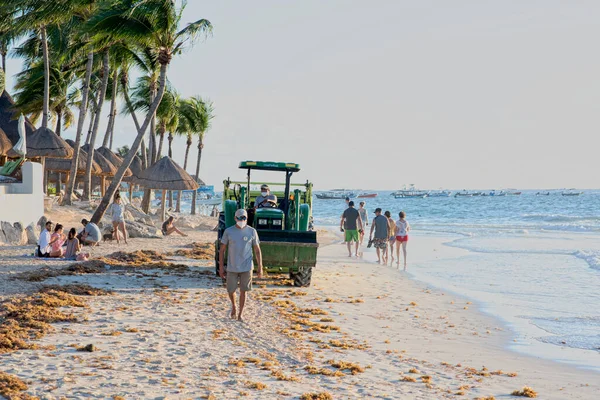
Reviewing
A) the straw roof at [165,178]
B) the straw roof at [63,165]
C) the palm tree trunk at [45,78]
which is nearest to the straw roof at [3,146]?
the palm tree trunk at [45,78]

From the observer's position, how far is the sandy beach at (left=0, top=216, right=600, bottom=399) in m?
6.67

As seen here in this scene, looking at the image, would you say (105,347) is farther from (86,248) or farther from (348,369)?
(86,248)

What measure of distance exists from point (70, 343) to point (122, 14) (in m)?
16.9

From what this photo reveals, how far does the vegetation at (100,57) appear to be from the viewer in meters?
23.3

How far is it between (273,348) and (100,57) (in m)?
27.7

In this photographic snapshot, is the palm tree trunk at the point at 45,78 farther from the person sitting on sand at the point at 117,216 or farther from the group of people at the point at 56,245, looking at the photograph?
the group of people at the point at 56,245

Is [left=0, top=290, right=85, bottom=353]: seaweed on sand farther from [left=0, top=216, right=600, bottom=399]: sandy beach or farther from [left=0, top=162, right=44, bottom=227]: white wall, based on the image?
[left=0, top=162, right=44, bottom=227]: white wall

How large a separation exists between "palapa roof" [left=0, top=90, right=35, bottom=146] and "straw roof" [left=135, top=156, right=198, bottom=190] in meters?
10.9

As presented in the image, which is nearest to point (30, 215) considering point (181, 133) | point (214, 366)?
point (214, 366)

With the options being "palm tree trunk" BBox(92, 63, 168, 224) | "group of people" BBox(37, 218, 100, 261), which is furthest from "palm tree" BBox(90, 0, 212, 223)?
"group of people" BBox(37, 218, 100, 261)

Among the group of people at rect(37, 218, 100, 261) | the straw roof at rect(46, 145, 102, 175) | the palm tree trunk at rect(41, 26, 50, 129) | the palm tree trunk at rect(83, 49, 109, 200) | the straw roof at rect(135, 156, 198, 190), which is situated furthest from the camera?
the straw roof at rect(46, 145, 102, 175)

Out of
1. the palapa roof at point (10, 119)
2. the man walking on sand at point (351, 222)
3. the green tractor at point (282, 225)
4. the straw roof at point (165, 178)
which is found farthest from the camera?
the palapa roof at point (10, 119)

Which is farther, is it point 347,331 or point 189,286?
point 189,286

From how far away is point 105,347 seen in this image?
7.84 meters
